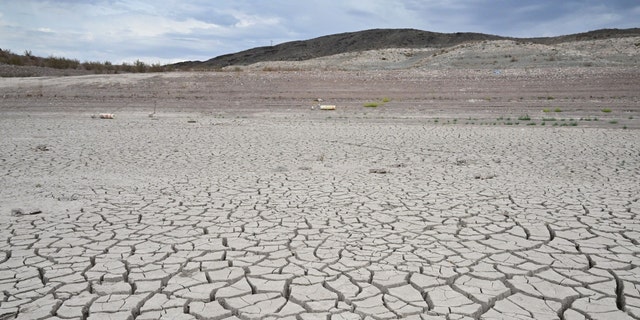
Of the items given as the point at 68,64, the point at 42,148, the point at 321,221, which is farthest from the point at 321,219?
the point at 68,64

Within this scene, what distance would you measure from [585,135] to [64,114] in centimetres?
1485

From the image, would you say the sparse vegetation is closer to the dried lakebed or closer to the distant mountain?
the dried lakebed

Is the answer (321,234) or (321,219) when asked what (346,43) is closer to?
(321,219)

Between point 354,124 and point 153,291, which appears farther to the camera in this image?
point 354,124

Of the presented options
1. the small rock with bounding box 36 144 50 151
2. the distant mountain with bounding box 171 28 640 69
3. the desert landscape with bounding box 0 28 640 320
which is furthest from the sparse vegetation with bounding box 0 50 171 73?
the distant mountain with bounding box 171 28 640 69

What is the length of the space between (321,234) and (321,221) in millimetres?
385

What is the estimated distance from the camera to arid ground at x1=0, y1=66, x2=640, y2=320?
3076 mm

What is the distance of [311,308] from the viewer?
2.96 metres

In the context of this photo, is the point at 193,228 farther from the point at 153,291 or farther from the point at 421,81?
the point at 421,81

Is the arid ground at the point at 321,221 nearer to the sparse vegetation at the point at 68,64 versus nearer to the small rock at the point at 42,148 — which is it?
the small rock at the point at 42,148

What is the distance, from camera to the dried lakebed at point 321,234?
3045 millimetres

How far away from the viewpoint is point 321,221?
4.70 meters

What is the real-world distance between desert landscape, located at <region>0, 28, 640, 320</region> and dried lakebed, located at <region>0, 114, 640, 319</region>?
2 centimetres

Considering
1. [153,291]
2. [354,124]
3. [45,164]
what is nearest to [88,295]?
[153,291]
